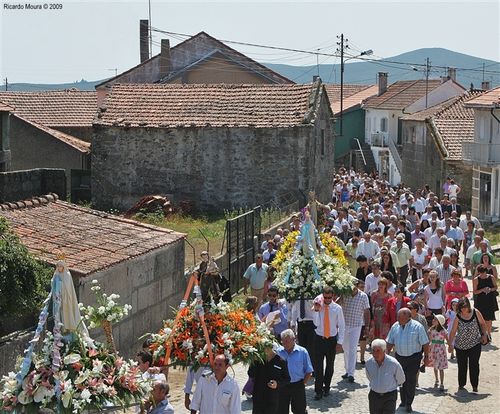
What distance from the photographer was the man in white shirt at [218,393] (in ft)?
38.5

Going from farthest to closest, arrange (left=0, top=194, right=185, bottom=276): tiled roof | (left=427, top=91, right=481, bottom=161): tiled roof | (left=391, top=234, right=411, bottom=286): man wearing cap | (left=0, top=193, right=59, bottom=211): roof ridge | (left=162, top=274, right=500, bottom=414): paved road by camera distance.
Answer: (left=427, top=91, right=481, bottom=161): tiled roof, (left=391, top=234, right=411, bottom=286): man wearing cap, (left=0, top=193, right=59, bottom=211): roof ridge, (left=0, top=194, right=185, bottom=276): tiled roof, (left=162, top=274, right=500, bottom=414): paved road

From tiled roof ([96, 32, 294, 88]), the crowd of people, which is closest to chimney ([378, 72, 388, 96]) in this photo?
tiled roof ([96, 32, 294, 88])

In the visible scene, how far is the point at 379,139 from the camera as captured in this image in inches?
2822

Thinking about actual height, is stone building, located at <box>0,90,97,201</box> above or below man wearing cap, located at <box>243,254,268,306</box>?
above

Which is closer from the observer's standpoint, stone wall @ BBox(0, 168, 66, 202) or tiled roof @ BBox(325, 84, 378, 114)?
stone wall @ BBox(0, 168, 66, 202)

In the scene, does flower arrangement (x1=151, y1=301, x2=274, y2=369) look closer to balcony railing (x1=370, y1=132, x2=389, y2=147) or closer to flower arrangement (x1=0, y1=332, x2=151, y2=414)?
flower arrangement (x1=0, y1=332, x2=151, y2=414)

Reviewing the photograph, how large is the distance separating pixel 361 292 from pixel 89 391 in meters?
7.15

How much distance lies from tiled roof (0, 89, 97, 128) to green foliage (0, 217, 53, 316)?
33071 mm

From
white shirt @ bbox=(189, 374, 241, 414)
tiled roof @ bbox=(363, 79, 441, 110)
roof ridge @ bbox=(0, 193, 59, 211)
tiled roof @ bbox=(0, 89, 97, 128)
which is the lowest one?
white shirt @ bbox=(189, 374, 241, 414)

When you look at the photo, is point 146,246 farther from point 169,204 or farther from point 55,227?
point 169,204

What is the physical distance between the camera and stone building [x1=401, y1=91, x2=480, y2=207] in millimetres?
49750

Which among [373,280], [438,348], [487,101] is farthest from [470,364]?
[487,101]

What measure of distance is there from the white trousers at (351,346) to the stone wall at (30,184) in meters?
6.93

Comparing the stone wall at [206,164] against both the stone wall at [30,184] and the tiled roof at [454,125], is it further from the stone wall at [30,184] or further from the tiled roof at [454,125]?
the stone wall at [30,184]
